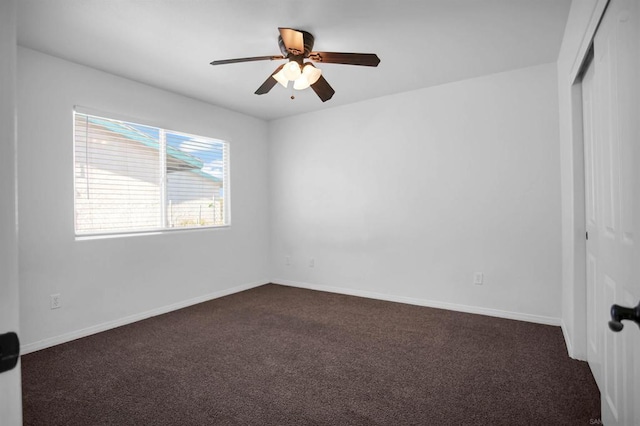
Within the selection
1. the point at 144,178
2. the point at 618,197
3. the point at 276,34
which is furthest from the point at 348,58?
the point at 144,178

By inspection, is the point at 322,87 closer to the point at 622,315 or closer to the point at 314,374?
the point at 314,374

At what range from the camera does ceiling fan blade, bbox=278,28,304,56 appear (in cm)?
232

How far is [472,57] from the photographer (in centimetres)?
314

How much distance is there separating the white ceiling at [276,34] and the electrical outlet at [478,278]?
2068 millimetres

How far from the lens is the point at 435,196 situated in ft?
12.8

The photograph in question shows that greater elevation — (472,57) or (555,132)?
(472,57)

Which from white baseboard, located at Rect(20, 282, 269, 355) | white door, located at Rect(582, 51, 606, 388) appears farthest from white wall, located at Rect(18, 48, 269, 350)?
white door, located at Rect(582, 51, 606, 388)

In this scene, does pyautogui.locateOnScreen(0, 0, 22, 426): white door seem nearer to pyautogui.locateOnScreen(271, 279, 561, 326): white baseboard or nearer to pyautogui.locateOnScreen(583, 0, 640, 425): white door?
pyautogui.locateOnScreen(583, 0, 640, 425): white door

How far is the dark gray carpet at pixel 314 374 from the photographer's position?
1924mm

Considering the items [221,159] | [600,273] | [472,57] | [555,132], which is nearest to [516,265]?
[555,132]

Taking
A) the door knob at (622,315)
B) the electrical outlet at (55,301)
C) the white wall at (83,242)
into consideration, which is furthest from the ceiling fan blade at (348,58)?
the electrical outlet at (55,301)

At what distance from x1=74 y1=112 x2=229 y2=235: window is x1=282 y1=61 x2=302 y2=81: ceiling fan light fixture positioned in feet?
6.67

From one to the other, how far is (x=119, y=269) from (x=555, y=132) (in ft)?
14.5

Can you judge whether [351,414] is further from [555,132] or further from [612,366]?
[555,132]
